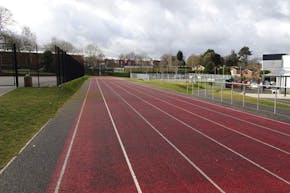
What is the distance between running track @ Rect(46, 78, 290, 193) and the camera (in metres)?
5.42

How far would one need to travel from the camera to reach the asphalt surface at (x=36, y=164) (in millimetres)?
5281

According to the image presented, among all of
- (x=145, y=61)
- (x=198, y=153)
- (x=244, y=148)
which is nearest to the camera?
(x=198, y=153)

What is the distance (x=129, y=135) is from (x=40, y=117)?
465 cm

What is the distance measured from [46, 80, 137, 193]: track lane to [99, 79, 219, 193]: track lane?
0.95ft

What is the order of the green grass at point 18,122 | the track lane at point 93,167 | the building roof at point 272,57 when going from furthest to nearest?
the building roof at point 272,57 → the green grass at point 18,122 → the track lane at point 93,167

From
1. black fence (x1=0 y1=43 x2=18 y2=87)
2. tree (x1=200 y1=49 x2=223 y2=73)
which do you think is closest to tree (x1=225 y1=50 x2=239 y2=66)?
tree (x1=200 y1=49 x2=223 y2=73)

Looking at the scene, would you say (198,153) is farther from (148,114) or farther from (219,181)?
(148,114)

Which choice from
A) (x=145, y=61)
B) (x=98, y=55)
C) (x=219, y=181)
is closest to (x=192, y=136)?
(x=219, y=181)

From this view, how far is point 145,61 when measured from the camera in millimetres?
143000

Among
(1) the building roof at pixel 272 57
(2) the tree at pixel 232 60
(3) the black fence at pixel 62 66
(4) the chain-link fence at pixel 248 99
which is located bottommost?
(4) the chain-link fence at pixel 248 99

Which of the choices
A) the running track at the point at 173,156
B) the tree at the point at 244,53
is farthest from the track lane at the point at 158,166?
the tree at the point at 244,53

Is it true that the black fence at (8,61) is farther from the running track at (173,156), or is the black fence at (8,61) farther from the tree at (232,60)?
the tree at (232,60)

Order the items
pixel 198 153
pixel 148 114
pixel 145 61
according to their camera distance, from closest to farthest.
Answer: pixel 198 153, pixel 148 114, pixel 145 61

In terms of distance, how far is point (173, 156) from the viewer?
717 cm
